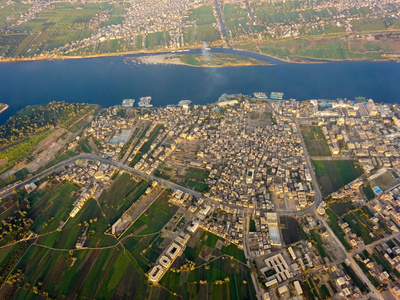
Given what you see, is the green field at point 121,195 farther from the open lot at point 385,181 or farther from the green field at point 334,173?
the open lot at point 385,181

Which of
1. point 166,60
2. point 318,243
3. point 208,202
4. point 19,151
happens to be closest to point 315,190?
point 318,243

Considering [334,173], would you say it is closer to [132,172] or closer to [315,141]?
[315,141]

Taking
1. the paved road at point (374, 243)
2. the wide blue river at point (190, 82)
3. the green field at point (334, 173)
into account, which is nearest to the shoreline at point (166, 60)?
the wide blue river at point (190, 82)

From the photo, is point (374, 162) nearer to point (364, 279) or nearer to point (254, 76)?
point (364, 279)

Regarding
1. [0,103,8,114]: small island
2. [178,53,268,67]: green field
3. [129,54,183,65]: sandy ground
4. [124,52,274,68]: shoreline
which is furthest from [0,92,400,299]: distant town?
[129,54,183,65]: sandy ground

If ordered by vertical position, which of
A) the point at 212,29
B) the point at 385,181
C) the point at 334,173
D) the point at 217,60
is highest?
the point at 212,29

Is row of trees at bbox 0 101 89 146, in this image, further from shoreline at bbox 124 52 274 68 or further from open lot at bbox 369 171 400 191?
open lot at bbox 369 171 400 191
